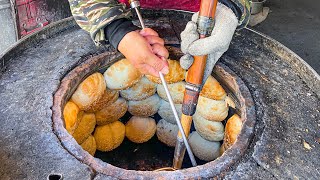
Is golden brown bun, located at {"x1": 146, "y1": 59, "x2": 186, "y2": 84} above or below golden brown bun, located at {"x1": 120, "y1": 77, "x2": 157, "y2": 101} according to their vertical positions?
above

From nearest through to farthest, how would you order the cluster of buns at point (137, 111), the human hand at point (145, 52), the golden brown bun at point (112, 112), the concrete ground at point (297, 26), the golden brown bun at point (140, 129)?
the human hand at point (145, 52) → the cluster of buns at point (137, 111) → the golden brown bun at point (112, 112) → the golden brown bun at point (140, 129) → the concrete ground at point (297, 26)

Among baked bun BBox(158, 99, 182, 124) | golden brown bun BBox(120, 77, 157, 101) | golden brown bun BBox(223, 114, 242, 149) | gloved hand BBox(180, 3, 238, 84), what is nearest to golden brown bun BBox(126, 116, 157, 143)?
baked bun BBox(158, 99, 182, 124)

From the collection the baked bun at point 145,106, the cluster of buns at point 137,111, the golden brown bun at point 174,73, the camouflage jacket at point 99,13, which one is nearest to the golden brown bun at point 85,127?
the cluster of buns at point 137,111

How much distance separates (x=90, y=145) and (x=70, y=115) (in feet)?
2.29

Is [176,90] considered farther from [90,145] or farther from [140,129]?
[90,145]

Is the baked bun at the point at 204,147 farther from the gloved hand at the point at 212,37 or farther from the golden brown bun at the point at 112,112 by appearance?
the gloved hand at the point at 212,37

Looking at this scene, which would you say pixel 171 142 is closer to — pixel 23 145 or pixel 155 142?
pixel 155 142

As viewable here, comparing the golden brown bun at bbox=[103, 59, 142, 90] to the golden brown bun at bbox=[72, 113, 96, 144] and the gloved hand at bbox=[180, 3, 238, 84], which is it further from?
the gloved hand at bbox=[180, 3, 238, 84]

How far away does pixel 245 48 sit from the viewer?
9.11 ft

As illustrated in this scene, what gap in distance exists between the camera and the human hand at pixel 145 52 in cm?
213

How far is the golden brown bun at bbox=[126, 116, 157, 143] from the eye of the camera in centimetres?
332

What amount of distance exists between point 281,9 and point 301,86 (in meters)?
3.70

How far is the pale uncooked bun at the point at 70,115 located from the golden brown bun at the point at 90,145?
1.62 ft

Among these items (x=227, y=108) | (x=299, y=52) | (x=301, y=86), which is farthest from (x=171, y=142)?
(x=299, y=52)
